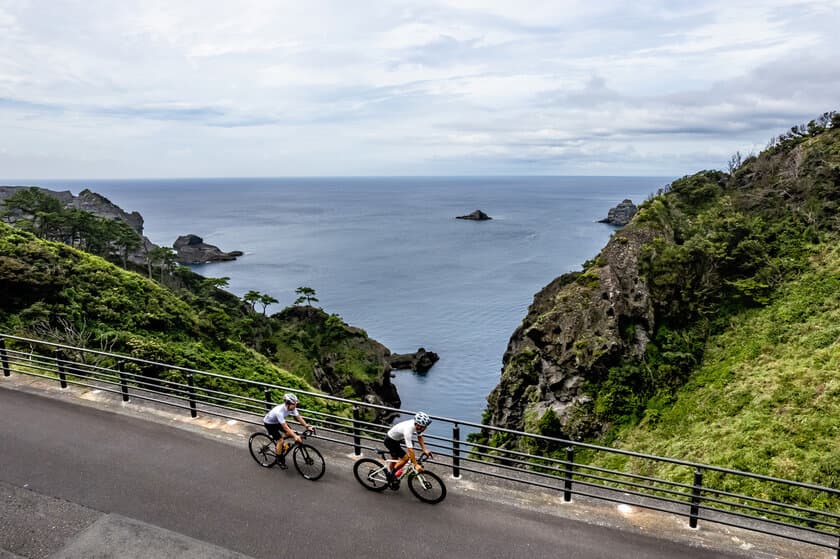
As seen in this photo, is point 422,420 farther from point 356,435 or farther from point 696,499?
point 696,499

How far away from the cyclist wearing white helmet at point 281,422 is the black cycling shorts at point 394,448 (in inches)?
68.3

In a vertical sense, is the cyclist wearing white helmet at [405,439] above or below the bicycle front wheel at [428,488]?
above

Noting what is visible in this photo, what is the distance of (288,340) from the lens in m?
55.4

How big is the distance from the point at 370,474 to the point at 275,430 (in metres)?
2.22

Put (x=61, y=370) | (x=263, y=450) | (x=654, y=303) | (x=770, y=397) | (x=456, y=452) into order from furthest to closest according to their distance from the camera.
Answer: (x=654, y=303)
(x=770, y=397)
(x=61, y=370)
(x=263, y=450)
(x=456, y=452)

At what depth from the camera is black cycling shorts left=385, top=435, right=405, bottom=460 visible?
10.2m

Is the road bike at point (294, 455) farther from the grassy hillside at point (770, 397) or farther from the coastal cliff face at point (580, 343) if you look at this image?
the coastal cliff face at point (580, 343)

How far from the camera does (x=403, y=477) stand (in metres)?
10.6

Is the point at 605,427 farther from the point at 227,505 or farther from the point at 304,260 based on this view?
the point at 304,260

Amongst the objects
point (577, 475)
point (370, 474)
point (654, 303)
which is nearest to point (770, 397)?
point (654, 303)

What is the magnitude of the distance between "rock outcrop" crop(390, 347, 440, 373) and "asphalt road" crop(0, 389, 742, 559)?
51.6 m

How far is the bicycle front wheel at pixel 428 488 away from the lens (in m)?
9.95

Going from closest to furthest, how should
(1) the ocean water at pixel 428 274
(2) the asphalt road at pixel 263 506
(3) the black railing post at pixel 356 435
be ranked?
(2) the asphalt road at pixel 263 506 → (3) the black railing post at pixel 356 435 → (1) the ocean water at pixel 428 274

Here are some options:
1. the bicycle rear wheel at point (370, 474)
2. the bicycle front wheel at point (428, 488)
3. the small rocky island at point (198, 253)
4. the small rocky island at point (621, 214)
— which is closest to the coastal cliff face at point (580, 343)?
the bicycle front wheel at point (428, 488)
